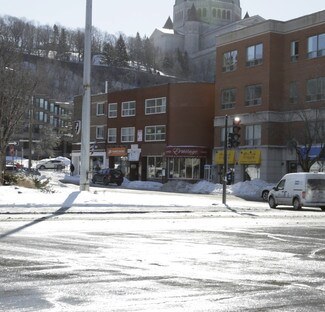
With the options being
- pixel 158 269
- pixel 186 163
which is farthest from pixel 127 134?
pixel 158 269

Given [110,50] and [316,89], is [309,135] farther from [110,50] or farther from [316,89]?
[110,50]

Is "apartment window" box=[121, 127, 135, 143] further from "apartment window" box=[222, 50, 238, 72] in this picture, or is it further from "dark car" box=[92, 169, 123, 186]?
"apartment window" box=[222, 50, 238, 72]

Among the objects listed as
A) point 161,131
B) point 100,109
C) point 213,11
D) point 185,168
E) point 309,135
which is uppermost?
point 213,11

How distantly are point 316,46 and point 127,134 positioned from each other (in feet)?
88.4

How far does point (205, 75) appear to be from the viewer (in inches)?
6742

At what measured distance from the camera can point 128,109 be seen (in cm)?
7244

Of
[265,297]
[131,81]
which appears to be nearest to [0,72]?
[265,297]

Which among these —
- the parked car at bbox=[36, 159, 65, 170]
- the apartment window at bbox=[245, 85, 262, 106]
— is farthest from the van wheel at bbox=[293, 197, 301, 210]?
the parked car at bbox=[36, 159, 65, 170]

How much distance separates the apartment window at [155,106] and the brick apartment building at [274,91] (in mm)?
8262

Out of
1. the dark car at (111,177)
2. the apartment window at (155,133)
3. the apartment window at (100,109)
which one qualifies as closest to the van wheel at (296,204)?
the dark car at (111,177)

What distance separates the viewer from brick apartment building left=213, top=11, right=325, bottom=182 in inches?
2094

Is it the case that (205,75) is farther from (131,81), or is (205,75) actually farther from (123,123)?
(123,123)

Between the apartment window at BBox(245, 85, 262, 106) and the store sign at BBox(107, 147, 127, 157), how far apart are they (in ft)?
60.9

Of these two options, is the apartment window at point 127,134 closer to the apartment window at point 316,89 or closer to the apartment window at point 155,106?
the apartment window at point 155,106
